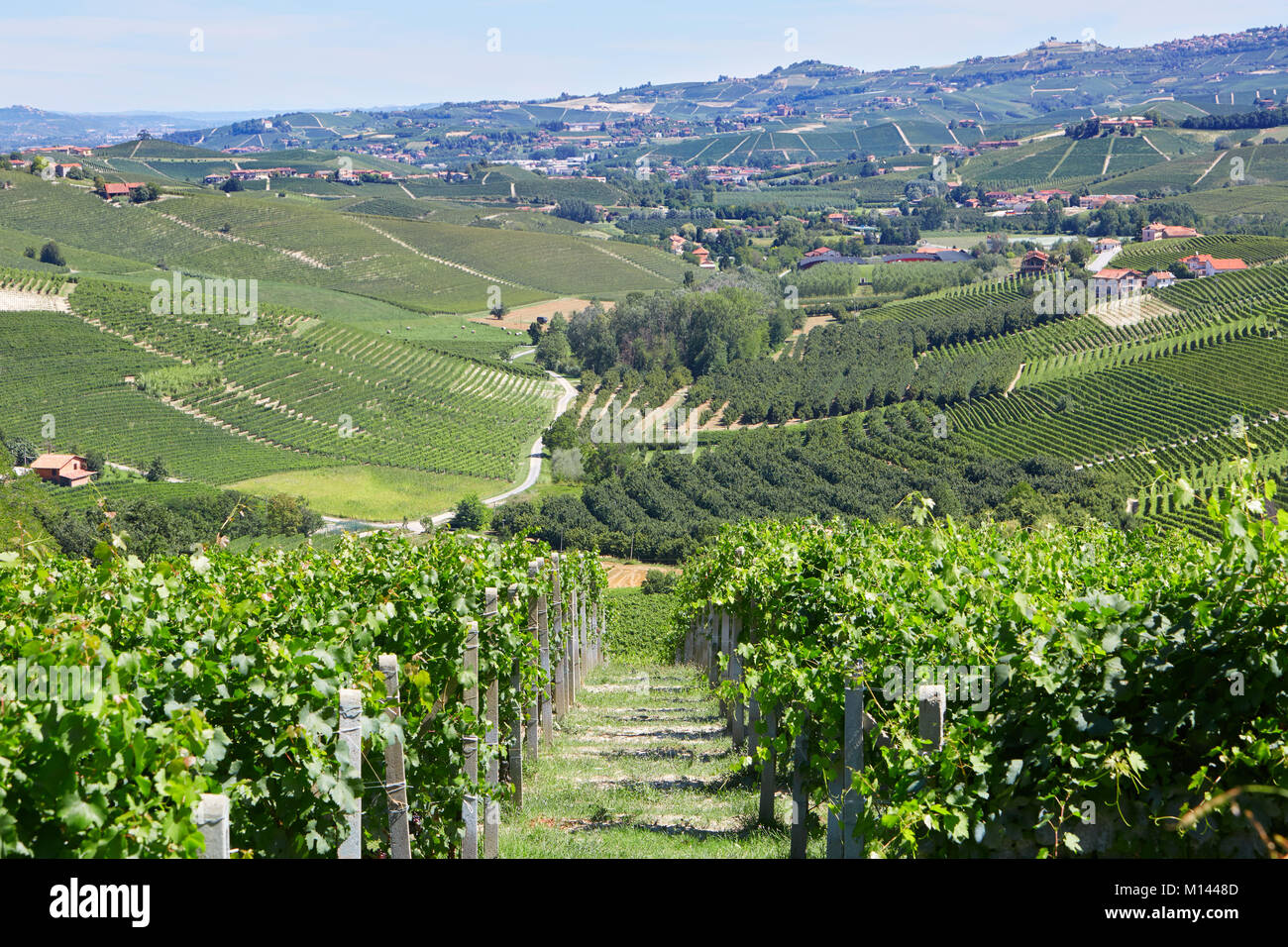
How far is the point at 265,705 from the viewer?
175 inches

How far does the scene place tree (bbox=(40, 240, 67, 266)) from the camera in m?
104

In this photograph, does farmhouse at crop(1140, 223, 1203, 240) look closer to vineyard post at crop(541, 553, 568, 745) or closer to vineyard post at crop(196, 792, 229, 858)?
vineyard post at crop(541, 553, 568, 745)

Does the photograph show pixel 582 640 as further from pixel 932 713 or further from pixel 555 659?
pixel 932 713

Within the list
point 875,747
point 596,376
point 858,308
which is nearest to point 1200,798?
point 875,747

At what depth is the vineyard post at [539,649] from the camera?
9812 millimetres

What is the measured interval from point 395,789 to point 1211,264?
112494 mm

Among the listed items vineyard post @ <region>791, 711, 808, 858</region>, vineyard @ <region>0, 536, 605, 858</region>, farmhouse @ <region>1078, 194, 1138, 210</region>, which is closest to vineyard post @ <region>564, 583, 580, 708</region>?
vineyard @ <region>0, 536, 605, 858</region>

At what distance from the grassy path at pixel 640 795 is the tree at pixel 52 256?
11079 centimetres

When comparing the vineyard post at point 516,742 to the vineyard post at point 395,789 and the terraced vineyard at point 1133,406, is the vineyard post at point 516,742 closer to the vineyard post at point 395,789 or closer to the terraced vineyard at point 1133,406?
the vineyard post at point 395,789

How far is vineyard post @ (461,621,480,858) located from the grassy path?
50 centimetres

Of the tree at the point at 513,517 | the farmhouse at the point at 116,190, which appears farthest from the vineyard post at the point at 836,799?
the farmhouse at the point at 116,190

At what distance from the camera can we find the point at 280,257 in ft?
420
